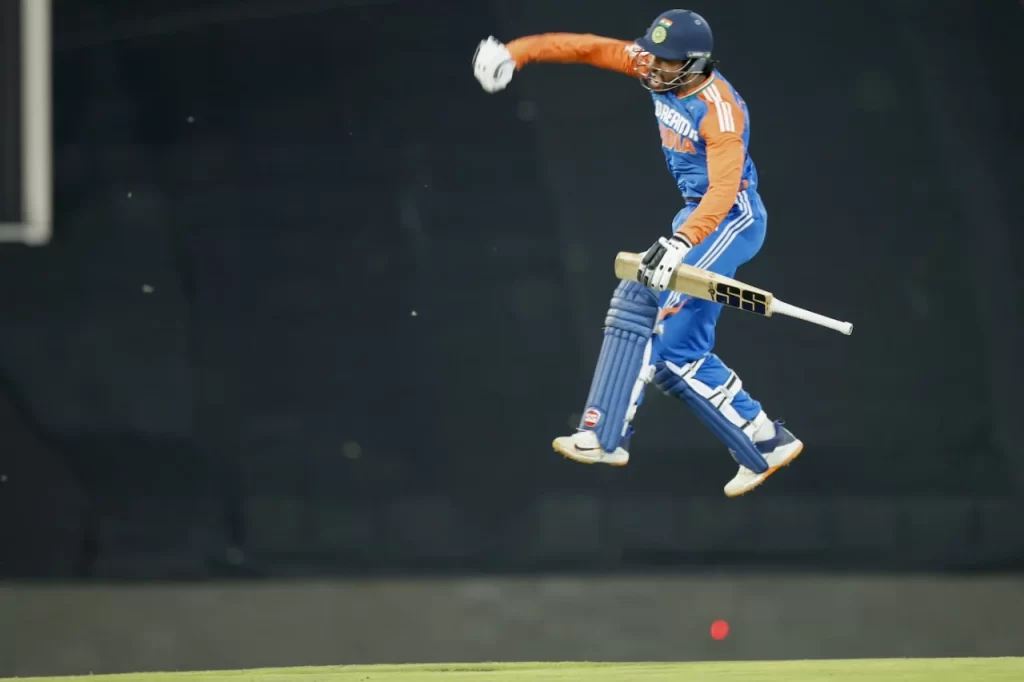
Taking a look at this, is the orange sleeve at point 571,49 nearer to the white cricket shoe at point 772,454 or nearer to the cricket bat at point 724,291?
the cricket bat at point 724,291

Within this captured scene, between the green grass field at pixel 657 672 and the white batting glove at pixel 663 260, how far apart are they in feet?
3.85

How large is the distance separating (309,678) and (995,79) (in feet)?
11.2

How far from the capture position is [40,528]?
5.19m

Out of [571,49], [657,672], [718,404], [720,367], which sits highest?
[571,49]

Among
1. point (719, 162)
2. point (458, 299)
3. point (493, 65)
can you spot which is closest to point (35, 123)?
point (493, 65)

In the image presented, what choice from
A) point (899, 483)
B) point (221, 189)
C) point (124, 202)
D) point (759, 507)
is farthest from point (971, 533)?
point (124, 202)

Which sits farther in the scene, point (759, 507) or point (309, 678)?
point (759, 507)

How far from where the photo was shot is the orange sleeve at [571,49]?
13.1 ft

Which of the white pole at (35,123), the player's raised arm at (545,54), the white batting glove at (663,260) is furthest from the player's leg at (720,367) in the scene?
the white pole at (35,123)

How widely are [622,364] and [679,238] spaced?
43 centimetres

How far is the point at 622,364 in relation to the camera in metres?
3.94

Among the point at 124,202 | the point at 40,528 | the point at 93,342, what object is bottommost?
the point at 40,528

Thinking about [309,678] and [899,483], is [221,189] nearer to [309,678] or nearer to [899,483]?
[309,678]

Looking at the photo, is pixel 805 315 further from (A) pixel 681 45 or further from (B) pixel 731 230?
(A) pixel 681 45
